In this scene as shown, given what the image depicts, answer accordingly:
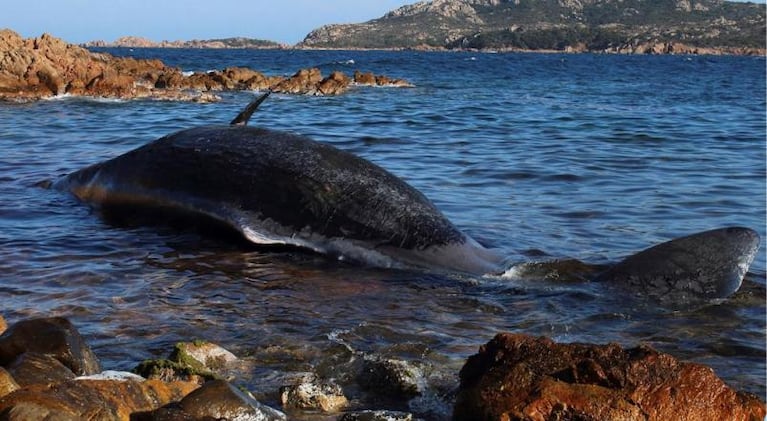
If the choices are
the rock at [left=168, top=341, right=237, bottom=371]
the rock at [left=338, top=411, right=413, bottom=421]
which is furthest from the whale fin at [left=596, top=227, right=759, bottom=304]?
the rock at [left=168, top=341, right=237, bottom=371]

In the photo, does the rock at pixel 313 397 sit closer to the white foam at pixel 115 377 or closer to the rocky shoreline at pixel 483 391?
the rocky shoreline at pixel 483 391

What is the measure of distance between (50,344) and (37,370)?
297 mm

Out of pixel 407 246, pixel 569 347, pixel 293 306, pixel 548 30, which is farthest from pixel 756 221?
pixel 548 30

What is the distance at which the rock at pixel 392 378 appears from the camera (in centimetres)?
427

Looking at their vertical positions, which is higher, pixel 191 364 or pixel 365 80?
pixel 191 364

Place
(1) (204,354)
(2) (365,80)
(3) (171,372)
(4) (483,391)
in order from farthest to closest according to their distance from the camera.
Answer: (2) (365,80) < (1) (204,354) < (3) (171,372) < (4) (483,391)

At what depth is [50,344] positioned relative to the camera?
4.02m

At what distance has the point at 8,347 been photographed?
13.2 feet

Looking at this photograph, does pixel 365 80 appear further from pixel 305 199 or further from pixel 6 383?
pixel 6 383

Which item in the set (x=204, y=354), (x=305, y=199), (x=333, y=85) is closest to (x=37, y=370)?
(x=204, y=354)

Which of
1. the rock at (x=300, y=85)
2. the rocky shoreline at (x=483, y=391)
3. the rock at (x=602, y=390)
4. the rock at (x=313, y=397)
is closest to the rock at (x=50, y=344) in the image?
the rocky shoreline at (x=483, y=391)

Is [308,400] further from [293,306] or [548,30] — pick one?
[548,30]

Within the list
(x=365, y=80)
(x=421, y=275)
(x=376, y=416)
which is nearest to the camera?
(x=376, y=416)

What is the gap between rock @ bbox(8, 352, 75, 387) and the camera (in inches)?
144
